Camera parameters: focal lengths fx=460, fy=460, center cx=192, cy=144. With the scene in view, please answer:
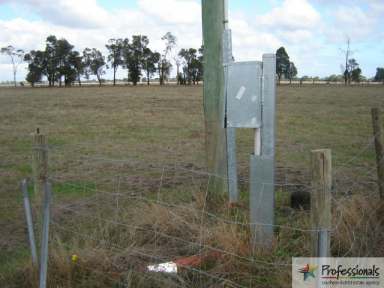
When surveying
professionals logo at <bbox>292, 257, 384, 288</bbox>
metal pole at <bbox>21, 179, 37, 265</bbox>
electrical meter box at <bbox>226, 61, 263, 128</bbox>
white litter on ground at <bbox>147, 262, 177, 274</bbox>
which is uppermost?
electrical meter box at <bbox>226, 61, 263, 128</bbox>

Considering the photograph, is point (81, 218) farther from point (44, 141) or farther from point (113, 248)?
point (44, 141)

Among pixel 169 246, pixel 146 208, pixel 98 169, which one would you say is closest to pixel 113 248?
pixel 169 246

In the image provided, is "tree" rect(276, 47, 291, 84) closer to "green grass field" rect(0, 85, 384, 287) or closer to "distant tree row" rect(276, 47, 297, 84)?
"distant tree row" rect(276, 47, 297, 84)

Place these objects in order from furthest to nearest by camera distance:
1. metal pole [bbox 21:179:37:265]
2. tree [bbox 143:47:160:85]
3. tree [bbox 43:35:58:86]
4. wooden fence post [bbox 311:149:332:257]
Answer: tree [bbox 143:47:160:85] < tree [bbox 43:35:58:86] < metal pole [bbox 21:179:37:265] < wooden fence post [bbox 311:149:332:257]

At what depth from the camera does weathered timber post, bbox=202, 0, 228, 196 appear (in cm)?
583

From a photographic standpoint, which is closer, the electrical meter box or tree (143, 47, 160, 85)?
the electrical meter box

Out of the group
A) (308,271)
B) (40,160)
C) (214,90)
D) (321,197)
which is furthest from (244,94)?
(40,160)

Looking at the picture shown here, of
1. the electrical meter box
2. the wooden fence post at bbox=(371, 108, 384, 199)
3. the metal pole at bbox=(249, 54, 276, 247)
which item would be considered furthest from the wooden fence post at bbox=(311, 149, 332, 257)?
the wooden fence post at bbox=(371, 108, 384, 199)

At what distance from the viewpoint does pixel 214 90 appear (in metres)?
6.02

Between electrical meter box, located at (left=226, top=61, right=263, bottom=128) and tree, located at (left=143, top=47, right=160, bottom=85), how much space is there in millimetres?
104191

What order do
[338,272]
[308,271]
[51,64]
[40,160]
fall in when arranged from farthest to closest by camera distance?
[51,64]
[40,160]
[338,272]
[308,271]

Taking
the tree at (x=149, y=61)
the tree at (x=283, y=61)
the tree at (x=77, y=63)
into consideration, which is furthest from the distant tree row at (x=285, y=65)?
the tree at (x=77, y=63)

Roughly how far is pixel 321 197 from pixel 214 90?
295 cm

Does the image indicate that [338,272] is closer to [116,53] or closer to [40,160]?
[40,160]
